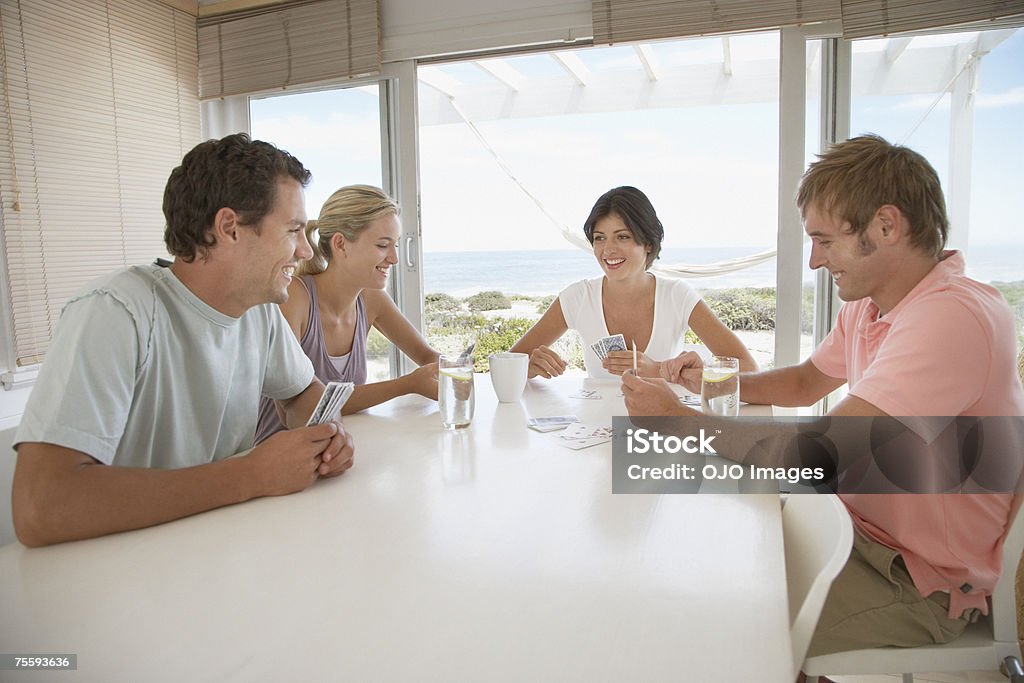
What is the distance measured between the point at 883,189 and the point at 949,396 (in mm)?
426

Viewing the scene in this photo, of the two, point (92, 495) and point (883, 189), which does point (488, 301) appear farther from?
point (92, 495)

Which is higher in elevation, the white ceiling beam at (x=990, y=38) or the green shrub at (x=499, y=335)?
the white ceiling beam at (x=990, y=38)

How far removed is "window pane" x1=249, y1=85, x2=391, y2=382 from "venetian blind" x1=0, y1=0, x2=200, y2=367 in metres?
0.43

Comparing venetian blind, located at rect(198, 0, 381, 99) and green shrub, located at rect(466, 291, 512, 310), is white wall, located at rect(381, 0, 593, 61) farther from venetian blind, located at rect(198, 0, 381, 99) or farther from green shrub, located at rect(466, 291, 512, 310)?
green shrub, located at rect(466, 291, 512, 310)

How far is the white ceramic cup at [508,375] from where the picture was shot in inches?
73.9

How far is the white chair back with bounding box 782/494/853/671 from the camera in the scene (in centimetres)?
81

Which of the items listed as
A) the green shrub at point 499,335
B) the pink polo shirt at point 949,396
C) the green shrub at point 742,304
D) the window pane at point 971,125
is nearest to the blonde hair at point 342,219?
the pink polo shirt at point 949,396

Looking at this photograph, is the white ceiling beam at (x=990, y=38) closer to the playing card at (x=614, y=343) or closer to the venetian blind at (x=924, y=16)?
the venetian blind at (x=924, y=16)

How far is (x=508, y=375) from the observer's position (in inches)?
73.9

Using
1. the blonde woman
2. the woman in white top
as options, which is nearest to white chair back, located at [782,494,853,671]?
the woman in white top

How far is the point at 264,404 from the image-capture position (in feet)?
6.92

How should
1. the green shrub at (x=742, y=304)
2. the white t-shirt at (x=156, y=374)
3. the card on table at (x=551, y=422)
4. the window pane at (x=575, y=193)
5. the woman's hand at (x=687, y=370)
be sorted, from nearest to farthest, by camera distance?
the white t-shirt at (x=156, y=374) < the card on table at (x=551, y=422) < the woman's hand at (x=687, y=370) < the green shrub at (x=742, y=304) < the window pane at (x=575, y=193)

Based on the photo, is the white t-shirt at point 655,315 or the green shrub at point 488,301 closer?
the white t-shirt at point 655,315

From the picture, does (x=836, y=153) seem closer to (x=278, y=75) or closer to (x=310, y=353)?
(x=310, y=353)
